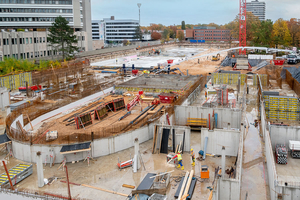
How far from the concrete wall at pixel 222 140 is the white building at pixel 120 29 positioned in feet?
521

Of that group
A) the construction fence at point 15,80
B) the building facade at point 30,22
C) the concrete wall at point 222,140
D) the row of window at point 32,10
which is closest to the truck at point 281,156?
the concrete wall at point 222,140

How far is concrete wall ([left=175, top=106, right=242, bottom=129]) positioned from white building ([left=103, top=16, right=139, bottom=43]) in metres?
152

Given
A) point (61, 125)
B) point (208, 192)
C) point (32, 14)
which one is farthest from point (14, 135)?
point (32, 14)

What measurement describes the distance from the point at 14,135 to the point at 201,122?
14.6 meters

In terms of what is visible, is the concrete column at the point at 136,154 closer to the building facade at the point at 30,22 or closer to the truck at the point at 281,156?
the truck at the point at 281,156

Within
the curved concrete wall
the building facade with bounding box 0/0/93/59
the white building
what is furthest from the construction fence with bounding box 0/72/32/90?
the white building

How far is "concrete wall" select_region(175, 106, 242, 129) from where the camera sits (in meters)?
26.1

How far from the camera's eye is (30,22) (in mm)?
73125

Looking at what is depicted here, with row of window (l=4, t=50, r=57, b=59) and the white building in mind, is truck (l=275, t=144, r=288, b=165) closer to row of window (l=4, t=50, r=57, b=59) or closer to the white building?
row of window (l=4, t=50, r=57, b=59)

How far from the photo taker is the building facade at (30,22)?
61.6 m

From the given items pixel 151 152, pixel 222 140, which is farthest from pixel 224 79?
pixel 151 152

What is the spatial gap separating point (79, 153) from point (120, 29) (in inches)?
6464

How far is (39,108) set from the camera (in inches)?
1186

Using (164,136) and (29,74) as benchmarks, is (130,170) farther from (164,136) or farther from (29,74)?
(29,74)
